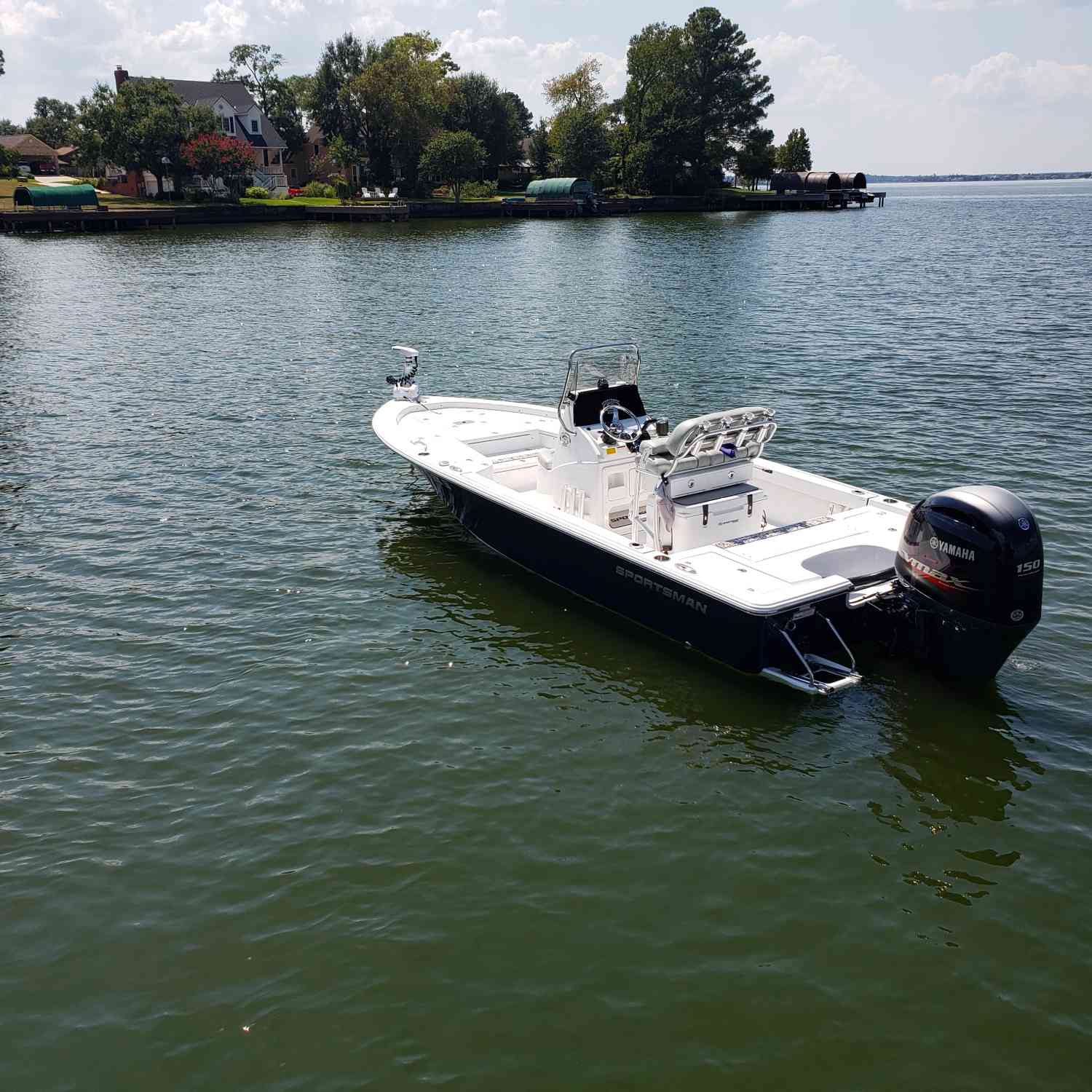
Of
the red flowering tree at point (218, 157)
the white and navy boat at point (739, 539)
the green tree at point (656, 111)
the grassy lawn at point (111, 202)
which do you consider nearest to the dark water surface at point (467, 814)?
the white and navy boat at point (739, 539)

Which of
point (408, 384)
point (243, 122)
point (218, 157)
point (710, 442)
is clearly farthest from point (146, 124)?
point (710, 442)

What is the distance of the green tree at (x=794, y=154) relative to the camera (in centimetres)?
11675

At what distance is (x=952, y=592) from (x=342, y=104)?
345 feet

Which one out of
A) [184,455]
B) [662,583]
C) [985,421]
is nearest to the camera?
[662,583]

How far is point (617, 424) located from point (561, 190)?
81640mm

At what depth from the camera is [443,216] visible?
88312mm

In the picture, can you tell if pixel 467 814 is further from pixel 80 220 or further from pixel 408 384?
pixel 80 220

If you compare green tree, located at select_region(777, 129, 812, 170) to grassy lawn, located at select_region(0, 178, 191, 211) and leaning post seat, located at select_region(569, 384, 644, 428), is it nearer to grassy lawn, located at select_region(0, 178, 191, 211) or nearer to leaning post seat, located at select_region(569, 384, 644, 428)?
grassy lawn, located at select_region(0, 178, 191, 211)

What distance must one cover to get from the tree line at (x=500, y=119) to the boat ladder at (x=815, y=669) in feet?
288

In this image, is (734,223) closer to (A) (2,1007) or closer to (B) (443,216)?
(B) (443,216)

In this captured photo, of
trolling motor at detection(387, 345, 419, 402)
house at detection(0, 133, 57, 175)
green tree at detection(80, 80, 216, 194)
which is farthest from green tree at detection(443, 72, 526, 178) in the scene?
trolling motor at detection(387, 345, 419, 402)

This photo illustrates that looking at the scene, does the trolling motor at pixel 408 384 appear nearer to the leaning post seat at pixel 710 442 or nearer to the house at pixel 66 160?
the leaning post seat at pixel 710 442

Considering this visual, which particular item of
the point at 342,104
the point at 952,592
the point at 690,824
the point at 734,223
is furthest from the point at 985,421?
the point at 342,104

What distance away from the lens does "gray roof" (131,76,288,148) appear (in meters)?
102
